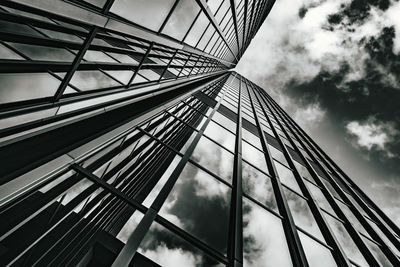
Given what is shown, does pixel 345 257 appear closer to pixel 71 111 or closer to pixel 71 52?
pixel 71 111

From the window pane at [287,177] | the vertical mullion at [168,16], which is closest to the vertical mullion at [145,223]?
the vertical mullion at [168,16]

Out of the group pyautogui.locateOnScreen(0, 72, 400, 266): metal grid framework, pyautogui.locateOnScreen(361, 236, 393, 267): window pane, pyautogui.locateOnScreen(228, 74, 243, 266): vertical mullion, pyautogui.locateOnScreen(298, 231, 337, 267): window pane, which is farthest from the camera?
pyautogui.locateOnScreen(361, 236, 393, 267): window pane

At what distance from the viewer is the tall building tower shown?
113 inches

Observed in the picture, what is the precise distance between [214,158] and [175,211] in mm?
2790

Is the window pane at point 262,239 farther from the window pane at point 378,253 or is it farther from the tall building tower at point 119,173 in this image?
the window pane at point 378,253

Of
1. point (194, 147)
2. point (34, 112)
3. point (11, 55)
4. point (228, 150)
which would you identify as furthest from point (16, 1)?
point (228, 150)

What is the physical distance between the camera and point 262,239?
5172mm

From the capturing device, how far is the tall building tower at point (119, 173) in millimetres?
2859

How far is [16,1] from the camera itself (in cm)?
263

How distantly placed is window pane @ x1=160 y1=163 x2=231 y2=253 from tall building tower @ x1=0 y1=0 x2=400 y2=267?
0.09 ft

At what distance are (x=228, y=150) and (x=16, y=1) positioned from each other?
6440mm

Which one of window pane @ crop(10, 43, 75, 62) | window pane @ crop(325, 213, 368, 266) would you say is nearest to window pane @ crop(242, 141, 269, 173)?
window pane @ crop(325, 213, 368, 266)

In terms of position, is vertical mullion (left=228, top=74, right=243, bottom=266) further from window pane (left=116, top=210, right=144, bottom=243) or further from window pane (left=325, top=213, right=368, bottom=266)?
window pane (left=325, top=213, right=368, bottom=266)

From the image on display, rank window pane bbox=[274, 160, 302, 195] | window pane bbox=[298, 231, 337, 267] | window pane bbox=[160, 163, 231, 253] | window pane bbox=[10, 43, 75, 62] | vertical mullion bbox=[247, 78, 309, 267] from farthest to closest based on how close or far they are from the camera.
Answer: window pane bbox=[274, 160, 302, 195] < window pane bbox=[298, 231, 337, 267] < vertical mullion bbox=[247, 78, 309, 267] < window pane bbox=[160, 163, 231, 253] < window pane bbox=[10, 43, 75, 62]
